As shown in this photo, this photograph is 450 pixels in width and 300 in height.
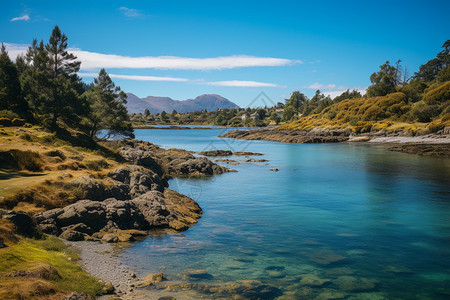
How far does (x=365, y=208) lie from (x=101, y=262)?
70.8 feet

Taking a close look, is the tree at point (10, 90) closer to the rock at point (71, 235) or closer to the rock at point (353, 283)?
the rock at point (71, 235)

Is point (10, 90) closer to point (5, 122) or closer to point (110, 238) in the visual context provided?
point (5, 122)

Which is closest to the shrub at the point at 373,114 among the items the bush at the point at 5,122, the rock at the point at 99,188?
the rock at the point at 99,188

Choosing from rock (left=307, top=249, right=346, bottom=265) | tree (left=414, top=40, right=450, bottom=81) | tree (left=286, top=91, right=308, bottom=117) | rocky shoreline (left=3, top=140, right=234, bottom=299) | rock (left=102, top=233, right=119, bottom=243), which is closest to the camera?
rocky shoreline (left=3, top=140, right=234, bottom=299)

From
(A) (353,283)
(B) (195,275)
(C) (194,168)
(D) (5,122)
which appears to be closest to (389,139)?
(C) (194,168)

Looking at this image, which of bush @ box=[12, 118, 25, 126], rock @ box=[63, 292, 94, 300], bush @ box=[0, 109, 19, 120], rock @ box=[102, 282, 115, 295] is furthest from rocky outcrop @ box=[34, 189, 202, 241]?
bush @ box=[0, 109, 19, 120]

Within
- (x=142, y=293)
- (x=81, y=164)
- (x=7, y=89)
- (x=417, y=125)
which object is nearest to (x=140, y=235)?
(x=142, y=293)

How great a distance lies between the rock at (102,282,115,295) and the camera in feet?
33.8

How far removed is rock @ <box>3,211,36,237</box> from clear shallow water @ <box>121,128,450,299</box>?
14.1 ft

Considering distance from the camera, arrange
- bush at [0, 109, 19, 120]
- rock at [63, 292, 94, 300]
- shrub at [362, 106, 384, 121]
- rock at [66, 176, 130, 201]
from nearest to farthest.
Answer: rock at [63, 292, 94, 300], rock at [66, 176, 130, 201], bush at [0, 109, 19, 120], shrub at [362, 106, 384, 121]

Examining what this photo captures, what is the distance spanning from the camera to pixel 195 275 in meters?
12.7

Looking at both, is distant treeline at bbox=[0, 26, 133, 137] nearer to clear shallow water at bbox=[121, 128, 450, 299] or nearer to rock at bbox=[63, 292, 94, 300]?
clear shallow water at bbox=[121, 128, 450, 299]

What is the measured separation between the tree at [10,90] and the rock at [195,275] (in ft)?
114

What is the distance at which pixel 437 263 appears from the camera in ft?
48.4
